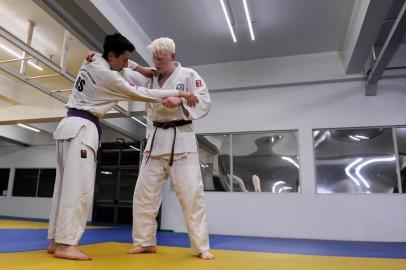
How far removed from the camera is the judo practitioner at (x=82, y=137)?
179cm

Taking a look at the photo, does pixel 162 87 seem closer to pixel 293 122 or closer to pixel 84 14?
pixel 84 14

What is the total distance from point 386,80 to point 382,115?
26.7 inches

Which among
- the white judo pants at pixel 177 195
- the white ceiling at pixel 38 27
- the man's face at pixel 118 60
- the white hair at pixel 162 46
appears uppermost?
the white ceiling at pixel 38 27

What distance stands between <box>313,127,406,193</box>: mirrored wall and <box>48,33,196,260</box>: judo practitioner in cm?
444

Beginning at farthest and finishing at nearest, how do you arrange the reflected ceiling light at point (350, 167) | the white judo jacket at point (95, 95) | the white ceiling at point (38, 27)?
the reflected ceiling light at point (350, 167) < the white ceiling at point (38, 27) < the white judo jacket at point (95, 95)

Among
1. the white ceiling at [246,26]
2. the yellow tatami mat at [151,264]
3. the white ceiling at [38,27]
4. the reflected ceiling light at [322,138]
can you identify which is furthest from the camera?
the reflected ceiling light at [322,138]

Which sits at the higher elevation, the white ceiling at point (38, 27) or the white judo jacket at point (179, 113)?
the white ceiling at point (38, 27)

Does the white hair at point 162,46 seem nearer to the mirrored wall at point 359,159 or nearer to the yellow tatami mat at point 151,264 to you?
the yellow tatami mat at point 151,264

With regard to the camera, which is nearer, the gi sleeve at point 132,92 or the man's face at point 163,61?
the gi sleeve at point 132,92

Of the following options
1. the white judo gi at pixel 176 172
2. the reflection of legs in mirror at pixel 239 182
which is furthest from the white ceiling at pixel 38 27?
the reflection of legs in mirror at pixel 239 182

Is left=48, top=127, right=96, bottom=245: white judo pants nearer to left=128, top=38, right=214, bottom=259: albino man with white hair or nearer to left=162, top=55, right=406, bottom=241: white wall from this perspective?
left=128, top=38, right=214, bottom=259: albino man with white hair

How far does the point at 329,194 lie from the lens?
18.1 feet

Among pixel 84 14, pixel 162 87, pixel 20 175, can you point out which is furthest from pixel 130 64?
pixel 20 175

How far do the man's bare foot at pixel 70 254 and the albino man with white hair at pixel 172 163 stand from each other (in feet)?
1.63
